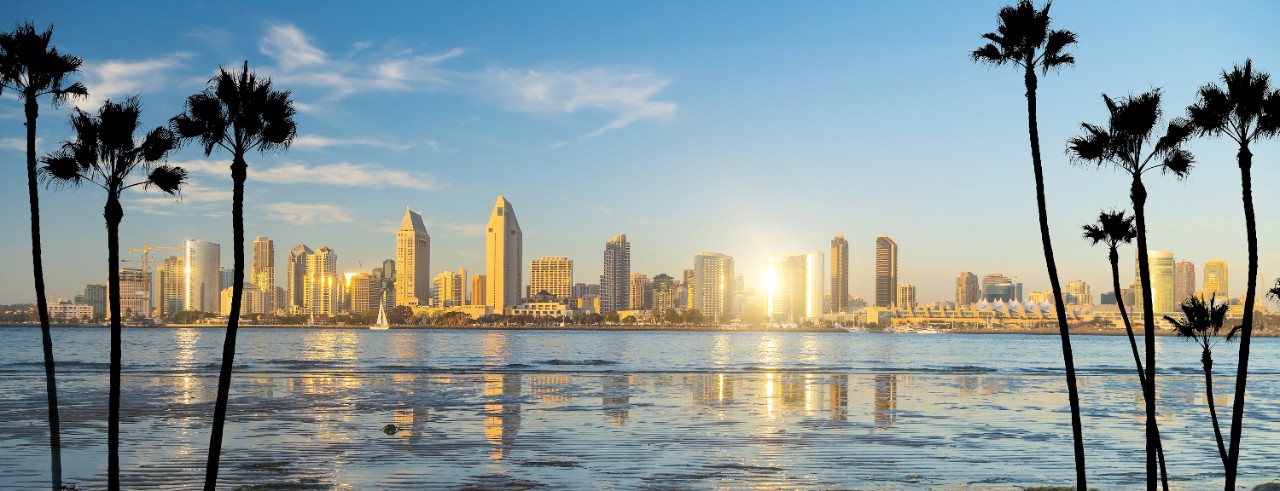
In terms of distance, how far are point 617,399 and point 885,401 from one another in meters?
13.1

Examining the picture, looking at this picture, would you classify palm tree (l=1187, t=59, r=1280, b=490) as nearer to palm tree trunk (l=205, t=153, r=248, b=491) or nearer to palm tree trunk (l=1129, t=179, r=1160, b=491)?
palm tree trunk (l=1129, t=179, r=1160, b=491)

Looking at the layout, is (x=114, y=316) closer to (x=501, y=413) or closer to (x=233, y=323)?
(x=233, y=323)

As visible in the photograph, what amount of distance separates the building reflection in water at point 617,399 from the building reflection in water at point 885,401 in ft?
33.0

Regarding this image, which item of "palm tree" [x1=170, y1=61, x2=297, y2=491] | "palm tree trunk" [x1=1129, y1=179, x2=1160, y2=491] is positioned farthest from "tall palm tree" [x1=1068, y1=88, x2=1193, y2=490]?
"palm tree" [x1=170, y1=61, x2=297, y2=491]

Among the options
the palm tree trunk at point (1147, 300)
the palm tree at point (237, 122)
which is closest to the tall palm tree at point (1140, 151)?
the palm tree trunk at point (1147, 300)

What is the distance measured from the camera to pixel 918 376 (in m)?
75.9

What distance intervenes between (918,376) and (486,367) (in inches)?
1381

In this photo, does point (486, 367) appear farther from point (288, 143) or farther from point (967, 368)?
point (288, 143)

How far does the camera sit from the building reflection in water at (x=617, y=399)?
40.9 metres

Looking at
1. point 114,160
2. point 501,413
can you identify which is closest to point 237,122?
point 114,160

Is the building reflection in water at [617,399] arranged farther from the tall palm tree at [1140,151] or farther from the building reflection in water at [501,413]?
the tall palm tree at [1140,151]

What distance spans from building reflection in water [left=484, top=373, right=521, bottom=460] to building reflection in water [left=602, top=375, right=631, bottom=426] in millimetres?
3821

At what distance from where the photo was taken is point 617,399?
50562 millimetres

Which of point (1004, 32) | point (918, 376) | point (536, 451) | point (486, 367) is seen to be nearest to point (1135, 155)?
point (1004, 32)
